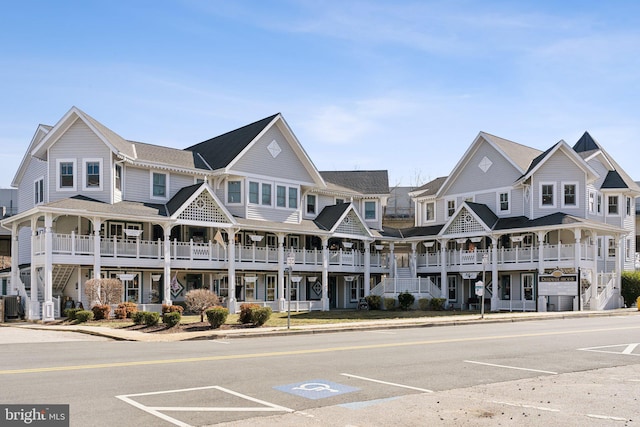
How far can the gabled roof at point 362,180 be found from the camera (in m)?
53.3

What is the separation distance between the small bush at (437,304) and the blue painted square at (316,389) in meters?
32.7

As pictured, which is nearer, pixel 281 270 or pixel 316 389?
pixel 316 389

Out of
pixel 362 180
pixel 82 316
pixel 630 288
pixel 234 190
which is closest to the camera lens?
pixel 82 316

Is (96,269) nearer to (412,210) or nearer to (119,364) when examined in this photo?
(119,364)

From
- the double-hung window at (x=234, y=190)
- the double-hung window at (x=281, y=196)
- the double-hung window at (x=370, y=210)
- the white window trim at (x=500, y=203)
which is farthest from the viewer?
the double-hung window at (x=370, y=210)

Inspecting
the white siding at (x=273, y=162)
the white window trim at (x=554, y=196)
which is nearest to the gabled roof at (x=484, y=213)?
the white window trim at (x=554, y=196)

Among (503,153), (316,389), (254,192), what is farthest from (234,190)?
(316,389)

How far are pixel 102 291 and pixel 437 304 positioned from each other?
867 inches

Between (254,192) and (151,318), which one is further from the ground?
(254,192)

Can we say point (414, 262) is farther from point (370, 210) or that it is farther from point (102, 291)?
point (102, 291)

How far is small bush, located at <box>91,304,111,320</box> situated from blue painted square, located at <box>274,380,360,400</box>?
68.9 ft

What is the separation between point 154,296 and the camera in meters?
39.4

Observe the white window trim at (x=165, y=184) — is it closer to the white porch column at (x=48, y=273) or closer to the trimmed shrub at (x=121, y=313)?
the white porch column at (x=48, y=273)

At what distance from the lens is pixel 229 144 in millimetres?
44469
